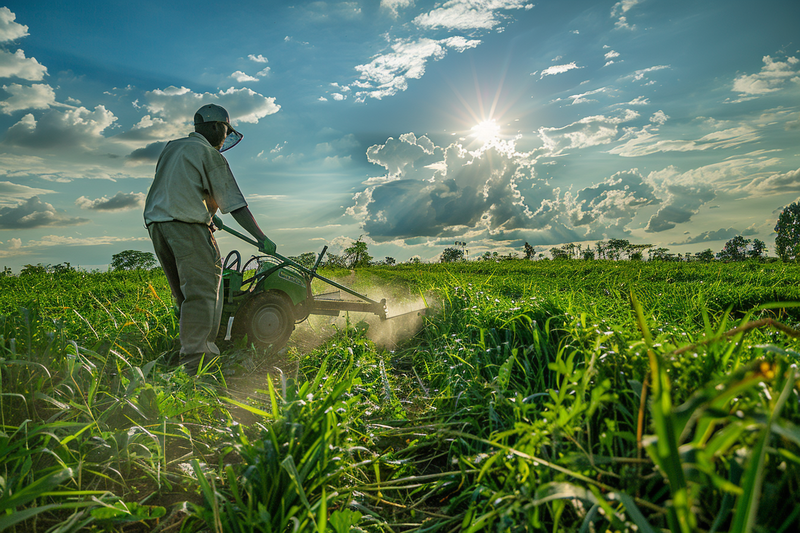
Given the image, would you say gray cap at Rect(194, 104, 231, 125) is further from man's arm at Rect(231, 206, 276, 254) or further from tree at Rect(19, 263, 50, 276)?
tree at Rect(19, 263, 50, 276)

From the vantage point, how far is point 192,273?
3703 millimetres

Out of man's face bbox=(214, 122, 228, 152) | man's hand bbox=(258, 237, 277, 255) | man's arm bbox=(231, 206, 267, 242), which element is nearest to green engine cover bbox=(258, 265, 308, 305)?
man's hand bbox=(258, 237, 277, 255)

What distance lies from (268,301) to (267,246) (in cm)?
79

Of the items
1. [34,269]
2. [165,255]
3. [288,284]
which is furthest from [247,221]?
[34,269]

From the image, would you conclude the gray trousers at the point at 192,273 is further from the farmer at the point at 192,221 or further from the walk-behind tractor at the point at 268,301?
the walk-behind tractor at the point at 268,301

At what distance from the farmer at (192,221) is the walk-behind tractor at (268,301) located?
0.53 m

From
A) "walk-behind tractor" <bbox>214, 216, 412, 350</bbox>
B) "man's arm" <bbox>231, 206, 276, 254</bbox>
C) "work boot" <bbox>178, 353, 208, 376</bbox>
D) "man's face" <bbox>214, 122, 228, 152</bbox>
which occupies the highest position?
"man's face" <bbox>214, 122, 228, 152</bbox>

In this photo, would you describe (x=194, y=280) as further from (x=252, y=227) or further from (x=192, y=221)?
(x=252, y=227)

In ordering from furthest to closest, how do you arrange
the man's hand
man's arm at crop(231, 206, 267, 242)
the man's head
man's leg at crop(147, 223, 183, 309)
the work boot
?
the man's hand → the man's head → man's arm at crop(231, 206, 267, 242) → man's leg at crop(147, 223, 183, 309) → the work boot

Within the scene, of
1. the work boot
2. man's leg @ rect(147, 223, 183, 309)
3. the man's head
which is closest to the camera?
the work boot

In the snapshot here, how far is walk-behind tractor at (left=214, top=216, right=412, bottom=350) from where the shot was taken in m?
4.51

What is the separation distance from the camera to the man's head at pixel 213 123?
13.3 feet

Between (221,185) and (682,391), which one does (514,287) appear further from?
(682,391)

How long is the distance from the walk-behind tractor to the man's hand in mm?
89
